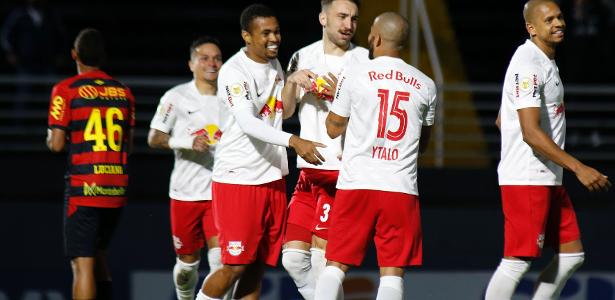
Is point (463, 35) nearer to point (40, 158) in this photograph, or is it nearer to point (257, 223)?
point (40, 158)

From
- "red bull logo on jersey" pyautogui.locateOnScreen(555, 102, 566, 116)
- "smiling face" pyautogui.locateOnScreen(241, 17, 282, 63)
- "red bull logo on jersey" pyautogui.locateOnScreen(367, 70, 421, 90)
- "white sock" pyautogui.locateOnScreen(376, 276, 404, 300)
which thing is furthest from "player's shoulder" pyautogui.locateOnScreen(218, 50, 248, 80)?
"red bull logo on jersey" pyautogui.locateOnScreen(555, 102, 566, 116)

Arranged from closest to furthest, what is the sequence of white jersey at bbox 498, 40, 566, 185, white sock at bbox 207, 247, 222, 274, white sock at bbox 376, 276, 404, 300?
white sock at bbox 376, 276, 404, 300 < white jersey at bbox 498, 40, 566, 185 < white sock at bbox 207, 247, 222, 274

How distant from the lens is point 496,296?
25.6 ft

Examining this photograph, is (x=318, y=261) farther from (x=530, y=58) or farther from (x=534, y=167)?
(x=530, y=58)

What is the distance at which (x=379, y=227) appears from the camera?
23.4 ft

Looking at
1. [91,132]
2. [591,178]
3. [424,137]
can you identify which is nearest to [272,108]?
[424,137]

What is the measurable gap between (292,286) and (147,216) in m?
1.48

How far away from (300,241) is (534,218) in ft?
5.25

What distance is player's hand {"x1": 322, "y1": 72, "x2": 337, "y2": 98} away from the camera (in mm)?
7617

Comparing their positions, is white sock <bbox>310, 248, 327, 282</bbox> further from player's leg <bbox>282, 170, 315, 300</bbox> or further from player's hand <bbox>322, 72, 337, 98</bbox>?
player's hand <bbox>322, 72, 337, 98</bbox>

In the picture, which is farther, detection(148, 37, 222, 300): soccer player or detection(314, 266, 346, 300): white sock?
detection(148, 37, 222, 300): soccer player

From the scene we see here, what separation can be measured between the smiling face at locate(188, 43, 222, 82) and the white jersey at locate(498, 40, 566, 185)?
2.42m

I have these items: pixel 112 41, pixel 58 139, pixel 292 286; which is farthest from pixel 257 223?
pixel 112 41

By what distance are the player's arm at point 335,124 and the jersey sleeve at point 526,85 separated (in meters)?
1.19
